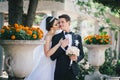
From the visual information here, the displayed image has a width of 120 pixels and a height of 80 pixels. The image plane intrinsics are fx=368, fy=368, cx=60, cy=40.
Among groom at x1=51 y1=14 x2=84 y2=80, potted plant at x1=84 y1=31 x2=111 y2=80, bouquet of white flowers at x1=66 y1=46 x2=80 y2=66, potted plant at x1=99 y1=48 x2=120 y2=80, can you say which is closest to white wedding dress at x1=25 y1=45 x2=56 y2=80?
groom at x1=51 y1=14 x2=84 y2=80

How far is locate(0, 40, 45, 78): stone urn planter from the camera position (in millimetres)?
5023

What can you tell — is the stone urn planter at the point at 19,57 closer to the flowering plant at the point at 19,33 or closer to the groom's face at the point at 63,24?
the flowering plant at the point at 19,33

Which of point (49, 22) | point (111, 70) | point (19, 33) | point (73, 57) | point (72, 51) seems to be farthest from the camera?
point (111, 70)

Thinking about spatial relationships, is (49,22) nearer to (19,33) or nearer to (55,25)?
(55,25)

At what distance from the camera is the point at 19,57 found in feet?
16.7

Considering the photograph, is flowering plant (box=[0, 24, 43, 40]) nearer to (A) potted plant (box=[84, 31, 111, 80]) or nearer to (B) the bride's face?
(B) the bride's face

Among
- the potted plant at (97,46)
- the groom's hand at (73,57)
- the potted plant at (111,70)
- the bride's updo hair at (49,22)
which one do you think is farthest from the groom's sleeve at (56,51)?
the potted plant at (111,70)

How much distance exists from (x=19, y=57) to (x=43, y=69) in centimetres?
46

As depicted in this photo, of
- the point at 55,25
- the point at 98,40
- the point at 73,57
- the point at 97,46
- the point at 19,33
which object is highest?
the point at 55,25

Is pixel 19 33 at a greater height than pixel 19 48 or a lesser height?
greater

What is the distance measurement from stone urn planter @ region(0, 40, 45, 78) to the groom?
0.31m

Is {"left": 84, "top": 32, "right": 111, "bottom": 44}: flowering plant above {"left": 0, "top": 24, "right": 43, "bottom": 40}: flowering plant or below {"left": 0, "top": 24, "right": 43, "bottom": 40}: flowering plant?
below

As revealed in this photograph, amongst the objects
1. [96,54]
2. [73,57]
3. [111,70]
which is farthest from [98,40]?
[73,57]

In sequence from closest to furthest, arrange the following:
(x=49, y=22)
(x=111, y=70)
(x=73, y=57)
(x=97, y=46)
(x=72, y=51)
Answer: (x=72, y=51), (x=73, y=57), (x=49, y=22), (x=97, y=46), (x=111, y=70)
